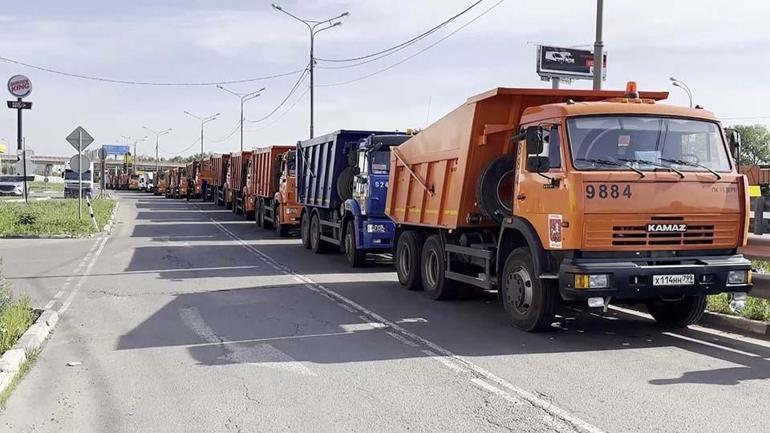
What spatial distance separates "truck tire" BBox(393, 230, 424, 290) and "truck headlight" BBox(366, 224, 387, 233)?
215 cm

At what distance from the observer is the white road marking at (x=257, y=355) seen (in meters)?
7.18

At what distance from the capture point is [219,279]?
13891 millimetres

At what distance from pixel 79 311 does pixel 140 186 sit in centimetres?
8074

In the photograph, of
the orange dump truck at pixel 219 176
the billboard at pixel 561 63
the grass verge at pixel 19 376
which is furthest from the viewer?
the billboard at pixel 561 63

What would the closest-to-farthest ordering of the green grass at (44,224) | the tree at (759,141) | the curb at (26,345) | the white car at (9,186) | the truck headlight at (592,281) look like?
the curb at (26,345), the truck headlight at (592,281), the green grass at (44,224), the white car at (9,186), the tree at (759,141)

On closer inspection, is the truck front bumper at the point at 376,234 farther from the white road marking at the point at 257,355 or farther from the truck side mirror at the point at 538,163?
the truck side mirror at the point at 538,163

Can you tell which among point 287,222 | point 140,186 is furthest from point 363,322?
point 140,186

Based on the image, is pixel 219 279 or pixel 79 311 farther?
pixel 219 279

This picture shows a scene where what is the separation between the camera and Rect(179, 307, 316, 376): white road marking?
283 inches

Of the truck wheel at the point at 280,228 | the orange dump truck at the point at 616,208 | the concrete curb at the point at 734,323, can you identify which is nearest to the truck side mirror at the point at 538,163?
the orange dump truck at the point at 616,208

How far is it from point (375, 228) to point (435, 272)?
3912 mm

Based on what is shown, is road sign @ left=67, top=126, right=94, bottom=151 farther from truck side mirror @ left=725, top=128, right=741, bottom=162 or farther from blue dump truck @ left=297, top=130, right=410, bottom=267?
truck side mirror @ left=725, top=128, right=741, bottom=162

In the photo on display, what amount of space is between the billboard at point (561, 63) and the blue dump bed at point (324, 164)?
4508cm

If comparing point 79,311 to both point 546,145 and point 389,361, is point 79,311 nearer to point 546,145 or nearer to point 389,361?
point 389,361
